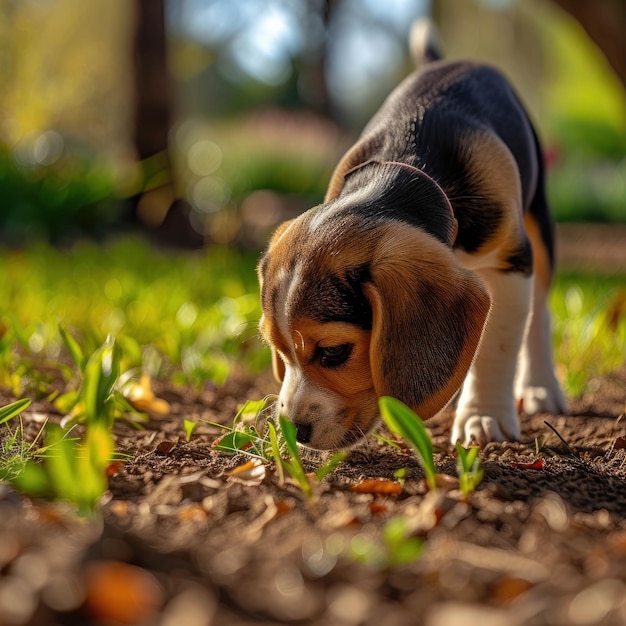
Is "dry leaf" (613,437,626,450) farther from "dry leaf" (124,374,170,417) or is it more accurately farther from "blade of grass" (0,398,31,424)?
"blade of grass" (0,398,31,424)

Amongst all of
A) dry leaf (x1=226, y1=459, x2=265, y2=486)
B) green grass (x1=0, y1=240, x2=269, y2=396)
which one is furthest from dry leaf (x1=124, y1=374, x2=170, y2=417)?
dry leaf (x1=226, y1=459, x2=265, y2=486)

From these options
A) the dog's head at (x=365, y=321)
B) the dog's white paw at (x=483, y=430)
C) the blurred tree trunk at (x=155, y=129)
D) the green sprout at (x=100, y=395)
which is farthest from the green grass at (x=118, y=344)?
the blurred tree trunk at (x=155, y=129)

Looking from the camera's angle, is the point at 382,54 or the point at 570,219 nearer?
the point at 570,219

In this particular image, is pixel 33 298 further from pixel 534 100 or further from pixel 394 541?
pixel 534 100

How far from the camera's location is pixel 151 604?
142 cm

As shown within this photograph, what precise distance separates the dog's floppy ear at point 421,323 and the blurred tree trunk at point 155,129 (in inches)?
299

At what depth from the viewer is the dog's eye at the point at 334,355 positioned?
2670 mm

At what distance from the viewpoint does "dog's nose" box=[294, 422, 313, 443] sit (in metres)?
2.65

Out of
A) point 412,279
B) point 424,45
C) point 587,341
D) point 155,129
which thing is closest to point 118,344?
point 412,279

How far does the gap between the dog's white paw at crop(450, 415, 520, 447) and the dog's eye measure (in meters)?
0.68

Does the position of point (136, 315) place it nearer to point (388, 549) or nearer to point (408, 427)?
point (408, 427)

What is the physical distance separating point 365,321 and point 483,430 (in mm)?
715

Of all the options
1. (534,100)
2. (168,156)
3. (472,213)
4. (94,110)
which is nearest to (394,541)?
(472,213)

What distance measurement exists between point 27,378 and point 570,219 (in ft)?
41.1
